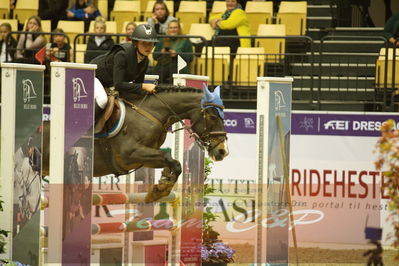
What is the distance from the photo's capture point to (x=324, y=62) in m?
10.9

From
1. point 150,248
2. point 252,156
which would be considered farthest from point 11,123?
point 252,156

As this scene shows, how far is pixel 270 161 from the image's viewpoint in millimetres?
6984

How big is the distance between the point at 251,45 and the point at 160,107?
485 cm

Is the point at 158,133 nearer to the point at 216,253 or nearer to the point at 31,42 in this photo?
the point at 216,253

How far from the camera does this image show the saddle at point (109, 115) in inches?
269

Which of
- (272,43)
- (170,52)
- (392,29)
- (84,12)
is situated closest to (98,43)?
(170,52)

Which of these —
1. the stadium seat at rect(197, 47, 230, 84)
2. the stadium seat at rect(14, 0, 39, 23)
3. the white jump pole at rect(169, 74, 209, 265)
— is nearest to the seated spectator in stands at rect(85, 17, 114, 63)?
the stadium seat at rect(197, 47, 230, 84)

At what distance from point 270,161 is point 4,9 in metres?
7.31

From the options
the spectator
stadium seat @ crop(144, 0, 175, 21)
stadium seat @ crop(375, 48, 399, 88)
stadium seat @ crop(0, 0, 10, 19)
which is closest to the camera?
stadium seat @ crop(375, 48, 399, 88)

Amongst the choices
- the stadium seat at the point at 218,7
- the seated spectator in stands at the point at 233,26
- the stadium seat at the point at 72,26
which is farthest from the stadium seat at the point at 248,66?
the stadium seat at the point at 72,26

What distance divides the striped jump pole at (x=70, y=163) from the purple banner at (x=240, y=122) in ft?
14.2

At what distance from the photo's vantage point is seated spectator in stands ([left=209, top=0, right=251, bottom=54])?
1127cm

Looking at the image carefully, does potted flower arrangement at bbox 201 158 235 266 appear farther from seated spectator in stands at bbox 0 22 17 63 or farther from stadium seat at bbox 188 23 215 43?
stadium seat at bbox 188 23 215 43

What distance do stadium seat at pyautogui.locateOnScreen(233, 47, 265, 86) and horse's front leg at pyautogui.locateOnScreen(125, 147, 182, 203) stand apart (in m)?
4.14
